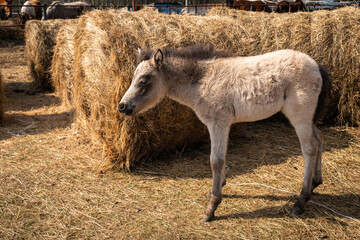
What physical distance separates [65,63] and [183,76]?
4781 mm

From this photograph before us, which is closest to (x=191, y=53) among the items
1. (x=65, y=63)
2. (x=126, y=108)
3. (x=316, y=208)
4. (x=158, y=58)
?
(x=158, y=58)

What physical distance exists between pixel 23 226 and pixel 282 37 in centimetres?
515

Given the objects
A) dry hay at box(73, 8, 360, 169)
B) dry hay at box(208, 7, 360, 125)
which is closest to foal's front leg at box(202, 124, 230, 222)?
dry hay at box(73, 8, 360, 169)

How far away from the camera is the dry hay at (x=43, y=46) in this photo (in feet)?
29.9

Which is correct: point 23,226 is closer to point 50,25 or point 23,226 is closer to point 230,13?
point 230,13

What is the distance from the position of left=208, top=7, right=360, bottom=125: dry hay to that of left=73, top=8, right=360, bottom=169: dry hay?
0.06 feet

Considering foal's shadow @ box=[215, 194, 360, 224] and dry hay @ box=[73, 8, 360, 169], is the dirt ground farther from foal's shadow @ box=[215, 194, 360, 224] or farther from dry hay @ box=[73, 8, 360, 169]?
dry hay @ box=[73, 8, 360, 169]

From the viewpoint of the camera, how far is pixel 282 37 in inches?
232

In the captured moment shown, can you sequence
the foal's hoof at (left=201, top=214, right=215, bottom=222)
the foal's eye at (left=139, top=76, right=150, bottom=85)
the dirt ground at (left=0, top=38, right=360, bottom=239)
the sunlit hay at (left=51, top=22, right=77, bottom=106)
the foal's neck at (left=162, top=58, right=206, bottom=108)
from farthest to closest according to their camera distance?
the sunlit hay at (left=51, top=22, right=77, bottom=106) < the foal's neck at (left=162, top=58, right=206, bottom=108) < the foal's eye at (left=139, top=76, right=150, bottom=85) < the foal's hoof at (left=201, top=214, right=215, bottom=222) < the dirt ground at (left=0, top=38, right=360, bottom=239)

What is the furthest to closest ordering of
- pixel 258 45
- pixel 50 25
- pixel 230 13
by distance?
pixel 50 25, pixel 230 13, pixel 258 45

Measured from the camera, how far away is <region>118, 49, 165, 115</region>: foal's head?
3.72 meters

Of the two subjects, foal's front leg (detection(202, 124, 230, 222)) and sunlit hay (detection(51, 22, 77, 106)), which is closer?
foal's front leg (detection(202, 124, 230, 222))

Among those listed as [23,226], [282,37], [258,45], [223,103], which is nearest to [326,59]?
[282,37]

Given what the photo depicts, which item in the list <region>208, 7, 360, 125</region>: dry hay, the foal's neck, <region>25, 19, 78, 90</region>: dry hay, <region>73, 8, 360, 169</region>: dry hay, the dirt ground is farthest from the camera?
<region>25, 19, 78, 90</region>: dry hay
